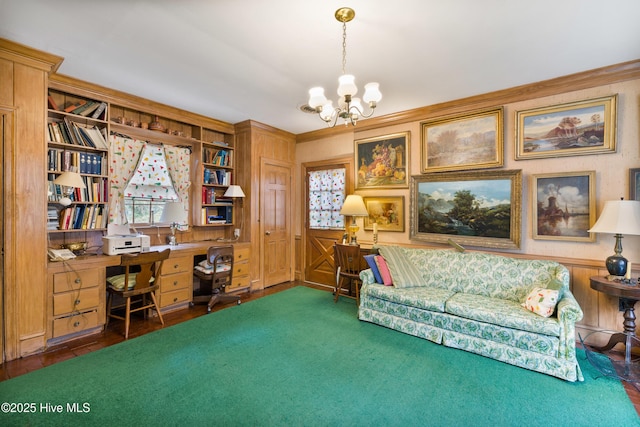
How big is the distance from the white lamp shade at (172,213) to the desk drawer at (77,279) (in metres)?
1.26

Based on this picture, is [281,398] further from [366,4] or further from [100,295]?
[366,4]

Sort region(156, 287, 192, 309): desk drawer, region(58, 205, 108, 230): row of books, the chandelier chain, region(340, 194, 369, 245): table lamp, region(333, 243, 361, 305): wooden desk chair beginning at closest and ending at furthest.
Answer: the chandelier chain < region(58, 205, 108, 230): row of books < region(156, 287, 192, 309): desk drawer < region(333, 243, 361, 305): wooden desk chair < region(340, 194, 369, 245): table lamp

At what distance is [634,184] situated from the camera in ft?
9.23

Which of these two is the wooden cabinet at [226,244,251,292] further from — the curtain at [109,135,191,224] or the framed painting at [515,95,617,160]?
the framed painting at [515,95,617,160]

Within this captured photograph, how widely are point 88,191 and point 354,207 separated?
340cm

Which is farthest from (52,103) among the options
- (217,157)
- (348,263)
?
(348,263)

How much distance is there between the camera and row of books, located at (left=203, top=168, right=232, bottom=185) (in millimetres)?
4672

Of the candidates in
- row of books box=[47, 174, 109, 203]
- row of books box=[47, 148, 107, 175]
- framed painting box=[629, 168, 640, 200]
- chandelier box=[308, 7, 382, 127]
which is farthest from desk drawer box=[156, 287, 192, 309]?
framed painting box=[629, 168, 640, 200]

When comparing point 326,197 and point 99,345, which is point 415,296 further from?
point 99,345

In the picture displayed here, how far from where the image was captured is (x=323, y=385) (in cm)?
225

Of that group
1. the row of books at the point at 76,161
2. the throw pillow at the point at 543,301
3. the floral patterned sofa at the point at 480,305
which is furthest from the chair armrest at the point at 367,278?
the row of books at the point at 76,161

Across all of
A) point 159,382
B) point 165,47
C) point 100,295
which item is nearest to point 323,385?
point 159,382

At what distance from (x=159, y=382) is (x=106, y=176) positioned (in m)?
2.53

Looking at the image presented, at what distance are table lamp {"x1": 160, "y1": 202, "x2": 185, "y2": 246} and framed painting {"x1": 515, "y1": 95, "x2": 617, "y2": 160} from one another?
458 cm
